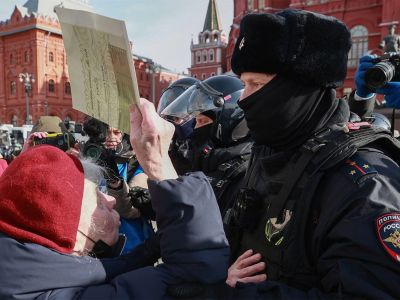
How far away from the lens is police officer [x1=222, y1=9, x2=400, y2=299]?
1001 millimetres

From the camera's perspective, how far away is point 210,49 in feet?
177

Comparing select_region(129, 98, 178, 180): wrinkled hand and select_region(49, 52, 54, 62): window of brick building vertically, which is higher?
select_region(49, 52, 54, 62): window of brick building

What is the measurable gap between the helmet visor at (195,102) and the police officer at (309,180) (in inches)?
40.5

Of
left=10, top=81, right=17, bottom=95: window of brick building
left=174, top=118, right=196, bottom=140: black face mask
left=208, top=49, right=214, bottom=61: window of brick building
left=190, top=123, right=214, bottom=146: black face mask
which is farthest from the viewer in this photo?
left=208, top=49, right=214, bottom=61: window of brick building

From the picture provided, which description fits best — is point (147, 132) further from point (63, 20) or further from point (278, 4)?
point (278, 4)

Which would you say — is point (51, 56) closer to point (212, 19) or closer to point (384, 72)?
point (212, 19)

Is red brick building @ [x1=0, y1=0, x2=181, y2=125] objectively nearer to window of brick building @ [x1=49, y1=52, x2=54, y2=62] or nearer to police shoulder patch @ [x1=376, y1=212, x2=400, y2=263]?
window of brick building @ [x1=49, y1=52, x2=54, y2=62]

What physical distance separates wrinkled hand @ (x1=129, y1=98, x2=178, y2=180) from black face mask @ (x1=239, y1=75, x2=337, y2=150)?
0.42 m

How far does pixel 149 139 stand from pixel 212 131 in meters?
1.36

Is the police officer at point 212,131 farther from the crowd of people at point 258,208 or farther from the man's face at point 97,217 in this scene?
the man's face at point 97,217

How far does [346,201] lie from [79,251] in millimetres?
857

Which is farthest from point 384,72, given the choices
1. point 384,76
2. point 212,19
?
point 212,19

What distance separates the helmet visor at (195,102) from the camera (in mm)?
2631

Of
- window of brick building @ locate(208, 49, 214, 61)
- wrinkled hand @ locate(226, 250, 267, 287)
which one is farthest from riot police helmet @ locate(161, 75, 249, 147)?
window of brick building @ locate(208, 49, 214, 61)
